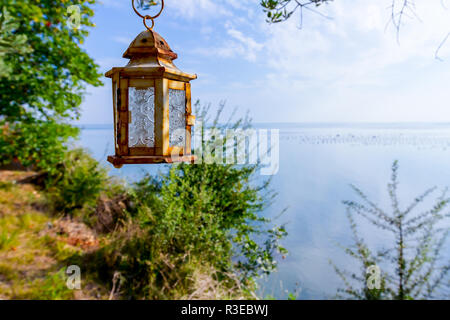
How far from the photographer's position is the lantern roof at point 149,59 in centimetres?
120

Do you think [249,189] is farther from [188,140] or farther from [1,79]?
[1,79]

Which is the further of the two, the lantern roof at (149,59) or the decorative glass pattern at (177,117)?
the decorative glass pattern at (177,117)

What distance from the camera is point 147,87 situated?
1.25 meters

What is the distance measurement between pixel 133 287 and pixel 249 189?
1927mm

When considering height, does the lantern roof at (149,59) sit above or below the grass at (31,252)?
above

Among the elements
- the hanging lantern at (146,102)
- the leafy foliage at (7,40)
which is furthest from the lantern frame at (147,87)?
the leafy foliage at (7,40)

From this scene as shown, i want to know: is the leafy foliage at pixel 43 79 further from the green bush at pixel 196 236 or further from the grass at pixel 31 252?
the green bush at pixel 196 236

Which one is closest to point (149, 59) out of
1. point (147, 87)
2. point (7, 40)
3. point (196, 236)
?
point (147, 87)

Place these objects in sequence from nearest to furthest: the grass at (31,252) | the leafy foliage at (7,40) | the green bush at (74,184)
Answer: the grass at (31,252), the leafy foliage at (7,40), the green bush at (74,184)

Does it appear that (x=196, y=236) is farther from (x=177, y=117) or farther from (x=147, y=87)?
(x=147, y=87)

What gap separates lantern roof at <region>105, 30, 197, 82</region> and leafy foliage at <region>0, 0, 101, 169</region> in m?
3.64

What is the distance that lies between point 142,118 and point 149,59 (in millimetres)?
253

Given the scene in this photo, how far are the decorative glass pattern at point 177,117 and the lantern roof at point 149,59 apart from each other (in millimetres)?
78
